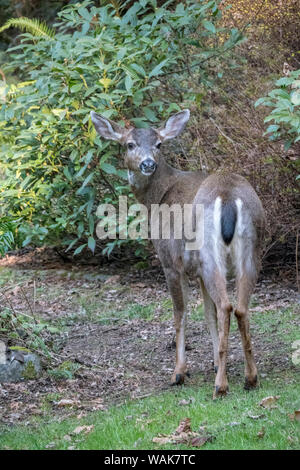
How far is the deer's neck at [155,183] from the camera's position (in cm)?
750

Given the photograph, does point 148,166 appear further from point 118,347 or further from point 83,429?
point 83,429

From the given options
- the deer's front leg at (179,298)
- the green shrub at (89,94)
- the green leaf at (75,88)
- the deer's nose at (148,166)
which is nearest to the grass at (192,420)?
the deer's front leg at (179,298)

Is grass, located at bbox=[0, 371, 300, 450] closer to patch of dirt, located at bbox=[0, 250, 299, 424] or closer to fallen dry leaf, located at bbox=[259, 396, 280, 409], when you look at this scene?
fallen dry leaf, located at bbox=[259, 396, 280, 409]

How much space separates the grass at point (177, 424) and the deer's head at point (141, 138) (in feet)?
7.83

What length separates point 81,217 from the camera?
1024 cm

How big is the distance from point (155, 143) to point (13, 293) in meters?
4.05

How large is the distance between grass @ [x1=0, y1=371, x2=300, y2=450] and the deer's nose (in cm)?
224

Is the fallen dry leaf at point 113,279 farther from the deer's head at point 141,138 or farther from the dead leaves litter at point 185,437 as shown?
the dead leaves litter at point 185,437

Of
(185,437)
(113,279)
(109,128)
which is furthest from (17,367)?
(113,279)

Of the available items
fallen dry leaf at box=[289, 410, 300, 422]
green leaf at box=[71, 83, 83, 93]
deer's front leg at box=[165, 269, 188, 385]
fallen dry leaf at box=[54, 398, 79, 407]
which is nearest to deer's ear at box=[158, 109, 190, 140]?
green leaf at box=[71, 83, 83, 93]

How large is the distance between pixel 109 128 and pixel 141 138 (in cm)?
46

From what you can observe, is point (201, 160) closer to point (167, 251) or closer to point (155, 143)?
point (155, 143)
